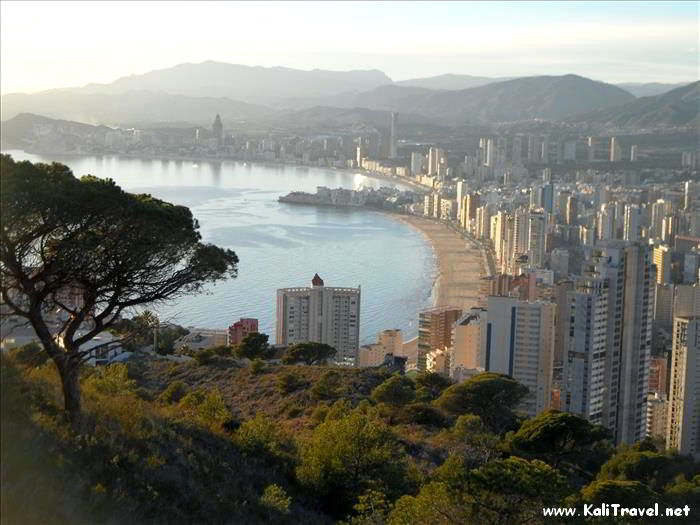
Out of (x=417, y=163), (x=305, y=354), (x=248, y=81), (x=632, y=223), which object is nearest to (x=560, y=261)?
(x=632, y=223)

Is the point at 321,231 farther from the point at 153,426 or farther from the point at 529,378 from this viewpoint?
the point at 153,426

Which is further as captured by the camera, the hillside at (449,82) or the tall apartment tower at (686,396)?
the hillside at (449,82)

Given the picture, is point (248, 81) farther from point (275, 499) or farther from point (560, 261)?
point (275, 499)

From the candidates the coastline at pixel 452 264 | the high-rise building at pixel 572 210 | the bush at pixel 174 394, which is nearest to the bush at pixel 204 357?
the bush at pixel 174 394

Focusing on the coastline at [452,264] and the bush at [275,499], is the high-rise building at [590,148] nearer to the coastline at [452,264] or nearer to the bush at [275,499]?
the coastline at [452,264]

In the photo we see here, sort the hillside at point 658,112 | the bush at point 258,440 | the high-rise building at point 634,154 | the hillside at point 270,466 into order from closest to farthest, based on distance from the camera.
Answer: the hillside at point 270,466 < the bush at point 258,440 < the high-rise building at point 634,154 < the hillside at point 658,112

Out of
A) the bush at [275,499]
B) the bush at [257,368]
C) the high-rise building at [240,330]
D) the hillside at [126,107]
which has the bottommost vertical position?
the high-rise building at [240,330]

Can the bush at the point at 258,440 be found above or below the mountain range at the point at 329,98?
below

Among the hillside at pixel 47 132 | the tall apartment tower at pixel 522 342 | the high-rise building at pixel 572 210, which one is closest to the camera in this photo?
the tall apartment tower at pixel 522 342
